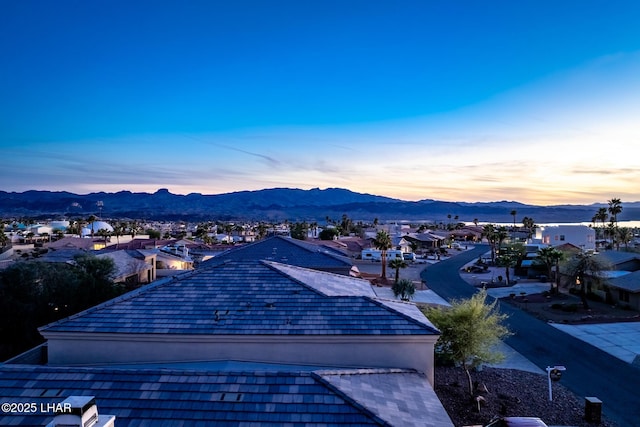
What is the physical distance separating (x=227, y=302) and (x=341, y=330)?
4714mm

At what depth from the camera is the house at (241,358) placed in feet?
30.8

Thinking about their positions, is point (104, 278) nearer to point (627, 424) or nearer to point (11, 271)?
point (11, 271)

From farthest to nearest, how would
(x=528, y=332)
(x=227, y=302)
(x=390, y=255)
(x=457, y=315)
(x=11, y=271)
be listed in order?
A: (x=390, y=255) < (x=528, y=332) < (x=11, y=271) < (x=457, y=315) < (x=227, y=302)

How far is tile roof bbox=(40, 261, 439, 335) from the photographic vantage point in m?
13.9

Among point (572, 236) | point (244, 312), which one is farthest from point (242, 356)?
point (572, 236)

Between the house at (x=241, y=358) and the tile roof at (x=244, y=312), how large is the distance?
0.04 metres

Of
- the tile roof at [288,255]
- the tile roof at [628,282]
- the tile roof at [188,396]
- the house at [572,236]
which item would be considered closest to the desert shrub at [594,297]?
the tile roof at [628,282]

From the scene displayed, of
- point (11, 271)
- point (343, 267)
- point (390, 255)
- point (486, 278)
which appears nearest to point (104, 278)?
point (11, 271)

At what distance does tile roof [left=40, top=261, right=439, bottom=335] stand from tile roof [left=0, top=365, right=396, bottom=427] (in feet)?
11.2

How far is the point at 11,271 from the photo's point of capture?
2403cm

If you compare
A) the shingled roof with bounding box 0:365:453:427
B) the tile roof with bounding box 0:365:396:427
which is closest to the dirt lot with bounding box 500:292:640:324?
the shingled roof with bounding box 0:365:453:427

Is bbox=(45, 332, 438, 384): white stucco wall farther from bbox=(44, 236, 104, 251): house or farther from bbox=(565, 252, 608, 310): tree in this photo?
bbox=(44, 236, 104, 251): house

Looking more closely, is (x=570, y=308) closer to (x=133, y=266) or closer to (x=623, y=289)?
(x=623, y=289)

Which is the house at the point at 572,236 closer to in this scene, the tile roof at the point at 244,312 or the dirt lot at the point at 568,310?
the dirt lot at the point at 568,310
